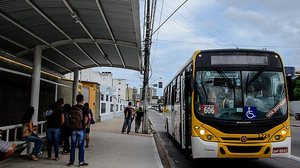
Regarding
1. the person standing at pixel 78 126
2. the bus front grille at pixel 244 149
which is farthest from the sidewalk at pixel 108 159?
the bus front grille at pixel 244 149

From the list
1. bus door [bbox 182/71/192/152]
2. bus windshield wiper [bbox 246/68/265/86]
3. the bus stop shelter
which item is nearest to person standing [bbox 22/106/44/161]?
the bus stop shelter

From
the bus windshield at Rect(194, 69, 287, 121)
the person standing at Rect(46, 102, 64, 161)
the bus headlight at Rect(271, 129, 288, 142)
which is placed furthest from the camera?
the person standing at Rect(46, 102, 64, 161)

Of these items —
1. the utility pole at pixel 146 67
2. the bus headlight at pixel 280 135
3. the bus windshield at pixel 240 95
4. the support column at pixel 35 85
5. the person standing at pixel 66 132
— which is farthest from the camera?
the utility pole at pixel 146 67

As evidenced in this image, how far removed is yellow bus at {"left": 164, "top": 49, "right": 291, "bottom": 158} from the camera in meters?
9.52

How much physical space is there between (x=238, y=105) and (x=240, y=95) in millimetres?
272

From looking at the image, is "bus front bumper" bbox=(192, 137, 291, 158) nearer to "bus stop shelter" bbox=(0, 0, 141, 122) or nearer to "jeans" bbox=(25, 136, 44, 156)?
"bus stop shelter" bbox=(0, 0, 141, 122)

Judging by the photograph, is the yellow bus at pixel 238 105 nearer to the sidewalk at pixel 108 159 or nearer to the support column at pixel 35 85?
the sidewalk at pixel 108 159

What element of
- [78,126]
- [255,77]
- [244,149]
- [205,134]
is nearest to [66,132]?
[78,126]

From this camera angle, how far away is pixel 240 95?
32.4 ft

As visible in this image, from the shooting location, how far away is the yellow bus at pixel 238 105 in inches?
375

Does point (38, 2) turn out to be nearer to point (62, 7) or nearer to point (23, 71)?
point (62, 7)

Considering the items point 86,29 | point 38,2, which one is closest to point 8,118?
point 86,29

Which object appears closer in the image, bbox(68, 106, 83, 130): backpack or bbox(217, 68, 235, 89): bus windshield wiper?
bbox(68, 106, 83, 130): backpack

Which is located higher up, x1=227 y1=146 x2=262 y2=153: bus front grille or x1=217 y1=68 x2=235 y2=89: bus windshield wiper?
x1=217 y1=68 x2=235 y2=89: bus windshield wiper
